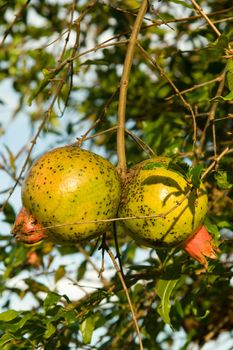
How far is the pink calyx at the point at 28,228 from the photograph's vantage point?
1.50 metres

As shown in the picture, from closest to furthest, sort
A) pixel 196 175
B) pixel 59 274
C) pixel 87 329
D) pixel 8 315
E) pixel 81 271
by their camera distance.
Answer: pixel 196 175 < pixel 8 315 < pixel 87 329 < pixel 59 274 < pixel 81 271

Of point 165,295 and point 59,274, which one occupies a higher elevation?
point 59,274

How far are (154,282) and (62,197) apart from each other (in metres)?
1.02

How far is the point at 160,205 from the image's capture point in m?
1.45

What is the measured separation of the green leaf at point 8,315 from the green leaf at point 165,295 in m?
0.40

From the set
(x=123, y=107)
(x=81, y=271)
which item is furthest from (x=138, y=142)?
(x=81, y=271)

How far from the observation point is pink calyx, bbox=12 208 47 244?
1.50m

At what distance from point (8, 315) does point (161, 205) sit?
23.4 inches

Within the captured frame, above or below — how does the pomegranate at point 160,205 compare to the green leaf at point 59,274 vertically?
below

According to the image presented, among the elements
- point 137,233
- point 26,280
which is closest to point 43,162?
point 137,233

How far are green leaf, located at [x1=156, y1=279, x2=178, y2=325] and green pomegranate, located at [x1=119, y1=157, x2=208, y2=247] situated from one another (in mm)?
289

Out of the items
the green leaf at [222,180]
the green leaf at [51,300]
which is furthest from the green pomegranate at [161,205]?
the green leaf at [51,300]

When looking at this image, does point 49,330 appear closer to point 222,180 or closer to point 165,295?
point 165,295

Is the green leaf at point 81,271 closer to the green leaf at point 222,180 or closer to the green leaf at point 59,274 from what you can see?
the green leaf at point 59,274
